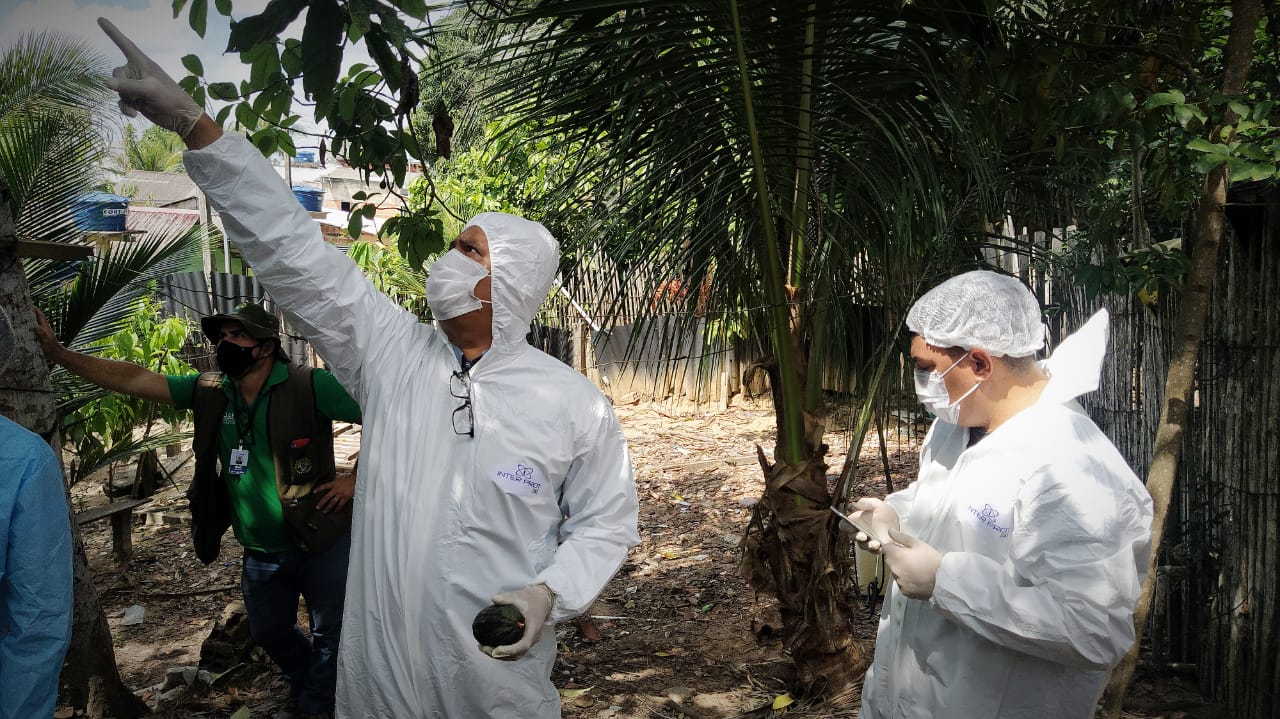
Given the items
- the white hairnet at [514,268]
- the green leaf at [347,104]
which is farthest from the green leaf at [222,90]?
the white hairnet at [514,268]

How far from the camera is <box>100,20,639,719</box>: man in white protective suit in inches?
88.8

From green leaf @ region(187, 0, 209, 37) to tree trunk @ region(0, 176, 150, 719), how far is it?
1091 millimetres

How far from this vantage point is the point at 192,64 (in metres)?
2.97

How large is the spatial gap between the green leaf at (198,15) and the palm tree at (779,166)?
0.95 m

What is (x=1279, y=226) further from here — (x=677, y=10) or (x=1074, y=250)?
(x=677, y=10)

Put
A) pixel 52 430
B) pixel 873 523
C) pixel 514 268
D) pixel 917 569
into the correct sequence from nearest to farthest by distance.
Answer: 1. pixel 917 569
2. pixel 873 523
3. pixel 514 268
4. pixel 52 430

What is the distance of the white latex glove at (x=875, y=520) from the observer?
91.2 inches

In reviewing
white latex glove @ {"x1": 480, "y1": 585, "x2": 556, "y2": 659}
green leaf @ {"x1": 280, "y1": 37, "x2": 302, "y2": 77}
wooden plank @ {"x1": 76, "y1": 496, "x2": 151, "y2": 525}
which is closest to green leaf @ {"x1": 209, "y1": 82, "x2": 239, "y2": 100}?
green leaf @ {"x1": 280, "y1": 37, "x2": 302, "y2": 77}

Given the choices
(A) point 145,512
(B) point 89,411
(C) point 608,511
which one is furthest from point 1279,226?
(A) point 145,512

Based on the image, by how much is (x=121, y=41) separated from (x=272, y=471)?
1951 mm

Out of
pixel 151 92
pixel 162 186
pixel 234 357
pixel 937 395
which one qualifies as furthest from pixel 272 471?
pixel 162 186

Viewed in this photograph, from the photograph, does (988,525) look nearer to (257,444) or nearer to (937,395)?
(937,395)

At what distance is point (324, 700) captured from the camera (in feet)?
12.6

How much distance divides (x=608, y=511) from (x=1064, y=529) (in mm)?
1059
